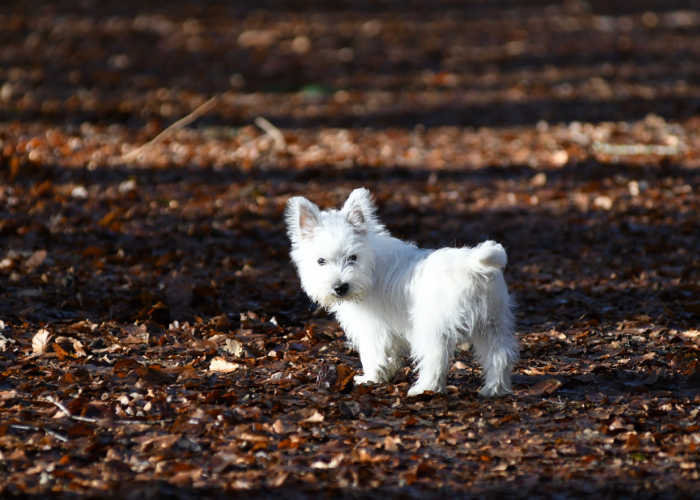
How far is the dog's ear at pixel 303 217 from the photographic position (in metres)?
6.27

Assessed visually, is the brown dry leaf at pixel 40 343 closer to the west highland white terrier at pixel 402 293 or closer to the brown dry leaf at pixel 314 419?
the west highland white terrier at pixel 402 293

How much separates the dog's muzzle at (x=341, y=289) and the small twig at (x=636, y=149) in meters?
8.52

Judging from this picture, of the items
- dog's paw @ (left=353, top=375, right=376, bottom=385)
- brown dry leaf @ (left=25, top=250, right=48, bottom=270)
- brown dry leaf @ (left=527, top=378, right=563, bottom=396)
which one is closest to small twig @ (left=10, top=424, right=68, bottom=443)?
dog's paw @ (left=353, top=375, right=376, bottom=385)

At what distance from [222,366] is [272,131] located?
27.8ft

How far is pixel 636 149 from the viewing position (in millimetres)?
13391

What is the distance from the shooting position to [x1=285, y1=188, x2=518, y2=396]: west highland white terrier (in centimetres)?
Result: 576

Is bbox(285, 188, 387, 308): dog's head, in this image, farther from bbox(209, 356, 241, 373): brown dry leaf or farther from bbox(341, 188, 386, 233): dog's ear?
bbox(209, 356, 241, 373): brown dry leaf

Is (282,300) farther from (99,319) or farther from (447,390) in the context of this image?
(447,390)

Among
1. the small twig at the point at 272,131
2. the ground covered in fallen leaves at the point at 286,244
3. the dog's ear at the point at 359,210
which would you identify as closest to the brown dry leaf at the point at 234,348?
the ground covered in fallen leaves at the point at 286,244

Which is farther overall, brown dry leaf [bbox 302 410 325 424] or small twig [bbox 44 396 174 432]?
brown dry leaf [bbox 302 410 325 424]

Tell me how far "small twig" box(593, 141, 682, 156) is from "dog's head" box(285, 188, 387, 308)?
8.01 metres

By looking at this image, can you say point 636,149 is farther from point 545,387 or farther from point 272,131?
point 545,387

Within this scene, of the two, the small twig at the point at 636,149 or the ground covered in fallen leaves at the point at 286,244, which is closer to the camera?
the ground covered in fallen leaves at the point at 286,244

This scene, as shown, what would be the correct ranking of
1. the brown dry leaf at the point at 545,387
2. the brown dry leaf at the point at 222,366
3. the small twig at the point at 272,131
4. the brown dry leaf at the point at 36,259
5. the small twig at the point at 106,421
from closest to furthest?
the small twig at the point at 106,421 < the brown dry leaf at the point at 545,387 < the brown dry leaf at the point at 222,366 < the brown dry leaf at the point at 36,259 < the small twig at the point at 272,131
